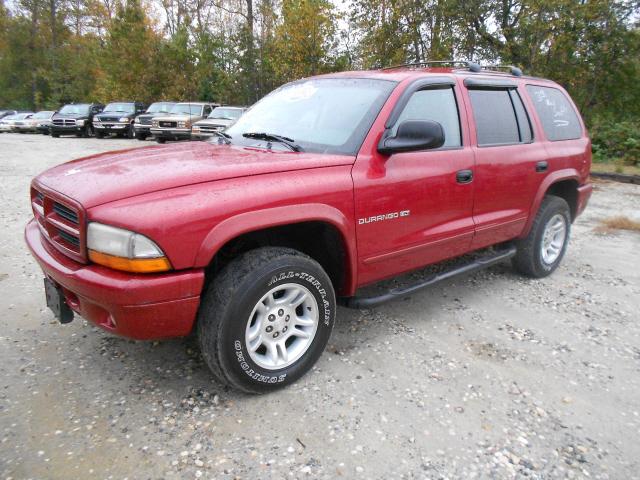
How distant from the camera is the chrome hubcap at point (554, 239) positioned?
460 centimetres

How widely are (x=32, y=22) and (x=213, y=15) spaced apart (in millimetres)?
18754

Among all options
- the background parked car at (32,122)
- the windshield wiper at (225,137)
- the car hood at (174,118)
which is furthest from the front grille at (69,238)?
the background parked car at (32,122)

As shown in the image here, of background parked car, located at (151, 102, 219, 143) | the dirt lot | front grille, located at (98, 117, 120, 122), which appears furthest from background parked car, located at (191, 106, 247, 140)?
the dirt lot

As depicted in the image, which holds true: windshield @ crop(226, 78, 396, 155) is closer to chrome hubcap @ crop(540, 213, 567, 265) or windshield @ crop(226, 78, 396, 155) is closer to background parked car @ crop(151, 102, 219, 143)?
chrome hubcap @ crop(540, 213, 567, 265)

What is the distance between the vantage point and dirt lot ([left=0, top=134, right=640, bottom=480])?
87.8 inches

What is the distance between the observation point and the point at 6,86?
141 ft

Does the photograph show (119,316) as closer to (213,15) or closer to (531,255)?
(531,255)

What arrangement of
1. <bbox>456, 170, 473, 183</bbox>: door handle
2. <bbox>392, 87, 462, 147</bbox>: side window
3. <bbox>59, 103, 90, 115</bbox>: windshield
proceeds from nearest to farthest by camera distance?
<bbox>392, 87, 462, 147</bbox>: side window < <bbox>456, 170, 473, 183</bbox>: door handle < <bbox>59, 103, 90, 115</bbox>: windshield

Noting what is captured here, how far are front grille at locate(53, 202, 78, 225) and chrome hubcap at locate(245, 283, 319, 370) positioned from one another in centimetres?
99

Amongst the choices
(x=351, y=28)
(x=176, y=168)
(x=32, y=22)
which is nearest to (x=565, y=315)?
(x=176, y=168)

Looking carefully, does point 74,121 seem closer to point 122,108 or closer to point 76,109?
point 76,109

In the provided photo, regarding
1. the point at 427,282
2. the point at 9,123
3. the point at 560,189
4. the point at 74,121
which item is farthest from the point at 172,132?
the point at 427,282

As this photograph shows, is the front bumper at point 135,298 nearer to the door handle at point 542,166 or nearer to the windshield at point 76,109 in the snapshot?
the door handle at point 542,166

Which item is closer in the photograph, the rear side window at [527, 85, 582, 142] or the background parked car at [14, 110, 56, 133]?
the rear side window at [527, 85, 582, 142]
